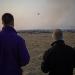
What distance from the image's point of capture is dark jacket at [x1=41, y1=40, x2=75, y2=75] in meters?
5.12

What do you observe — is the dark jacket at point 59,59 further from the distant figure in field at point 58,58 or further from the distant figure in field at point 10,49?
the distant figure in field at point 10,49

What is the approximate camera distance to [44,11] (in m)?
26.8

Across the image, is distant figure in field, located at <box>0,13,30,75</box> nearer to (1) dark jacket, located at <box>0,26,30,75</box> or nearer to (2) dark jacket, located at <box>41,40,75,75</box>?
(1) dark jacket, located at <box>0,26,30,75</box>

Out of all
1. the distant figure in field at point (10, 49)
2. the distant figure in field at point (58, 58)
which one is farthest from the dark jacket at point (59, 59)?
the distant figure in field at point (10, 49)

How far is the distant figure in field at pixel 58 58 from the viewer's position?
511 centimetres

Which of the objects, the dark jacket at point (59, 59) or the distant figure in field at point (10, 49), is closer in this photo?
the distant figure in field at point (10, 49)

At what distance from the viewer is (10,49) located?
4.93 m

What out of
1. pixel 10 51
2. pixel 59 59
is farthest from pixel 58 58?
pixel 10 51

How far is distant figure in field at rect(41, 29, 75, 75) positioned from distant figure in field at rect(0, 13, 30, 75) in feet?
1.10

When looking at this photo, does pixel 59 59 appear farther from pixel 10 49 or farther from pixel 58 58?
pixel 10 49

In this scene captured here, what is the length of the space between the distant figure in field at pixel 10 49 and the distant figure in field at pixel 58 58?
0.33 m

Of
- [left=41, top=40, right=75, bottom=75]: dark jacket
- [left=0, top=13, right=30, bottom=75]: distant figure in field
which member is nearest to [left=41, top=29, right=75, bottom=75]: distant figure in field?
[left=41, top=40, right=75, bottom=75]: dark jacket

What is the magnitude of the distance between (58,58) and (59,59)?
0.07 ft

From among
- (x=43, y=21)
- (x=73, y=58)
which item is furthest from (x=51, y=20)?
(x=73, y=58)
